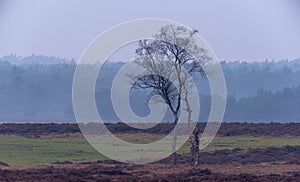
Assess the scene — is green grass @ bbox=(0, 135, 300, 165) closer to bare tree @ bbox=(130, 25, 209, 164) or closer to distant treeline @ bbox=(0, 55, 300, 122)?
bare tree @ bbox=(130, 25, 209, 164)

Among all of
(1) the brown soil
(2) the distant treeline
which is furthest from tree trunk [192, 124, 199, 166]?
(2) the distant treeline

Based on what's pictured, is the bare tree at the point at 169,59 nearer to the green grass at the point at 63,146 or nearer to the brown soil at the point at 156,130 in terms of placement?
the green grass at the point at 63,146

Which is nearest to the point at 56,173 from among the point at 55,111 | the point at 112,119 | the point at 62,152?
the point at 62,152

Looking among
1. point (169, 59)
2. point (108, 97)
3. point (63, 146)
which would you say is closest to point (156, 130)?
point (63, 146)

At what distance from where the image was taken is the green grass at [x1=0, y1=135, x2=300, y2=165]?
44156 mm

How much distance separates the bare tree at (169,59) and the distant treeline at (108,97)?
48.5 m

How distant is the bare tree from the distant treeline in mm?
48500

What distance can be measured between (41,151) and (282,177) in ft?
59.0

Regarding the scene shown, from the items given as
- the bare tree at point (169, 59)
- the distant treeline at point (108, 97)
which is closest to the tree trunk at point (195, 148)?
the bare tree at point (169, 59)

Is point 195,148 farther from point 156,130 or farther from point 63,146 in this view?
point 156,130

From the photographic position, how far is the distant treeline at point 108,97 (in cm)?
11356

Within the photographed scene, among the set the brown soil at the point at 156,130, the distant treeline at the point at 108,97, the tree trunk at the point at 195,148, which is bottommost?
the tree trunk at the point at 195,148

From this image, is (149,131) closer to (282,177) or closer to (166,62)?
(166,62)

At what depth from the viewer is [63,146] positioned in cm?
5009
